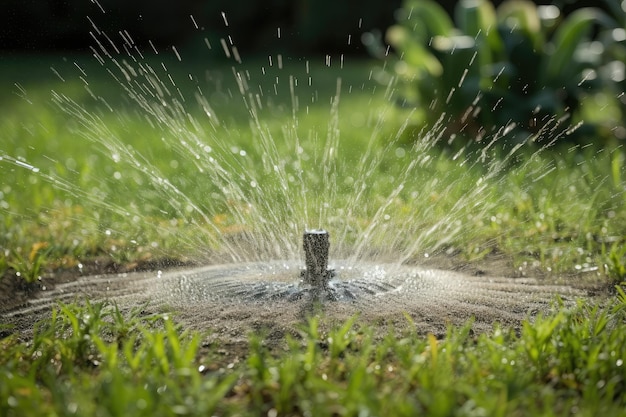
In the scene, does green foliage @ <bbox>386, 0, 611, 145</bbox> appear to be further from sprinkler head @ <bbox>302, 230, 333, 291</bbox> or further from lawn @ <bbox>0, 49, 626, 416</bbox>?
sprinkler head @ <bbox>302, 230, 333, 291</bbox>

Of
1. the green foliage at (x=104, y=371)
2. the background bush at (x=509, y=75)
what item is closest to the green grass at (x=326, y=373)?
the green foliage at (x=104, y=371)

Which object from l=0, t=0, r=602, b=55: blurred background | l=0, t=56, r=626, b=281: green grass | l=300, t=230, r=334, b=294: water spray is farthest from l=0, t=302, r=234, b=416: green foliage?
l=0, t=0, r=602, b=55: blurred background

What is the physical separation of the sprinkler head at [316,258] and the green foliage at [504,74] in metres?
3.32

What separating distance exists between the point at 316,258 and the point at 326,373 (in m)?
0.96

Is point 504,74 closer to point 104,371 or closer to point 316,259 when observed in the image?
point 316,259

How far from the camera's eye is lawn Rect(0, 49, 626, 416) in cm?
229

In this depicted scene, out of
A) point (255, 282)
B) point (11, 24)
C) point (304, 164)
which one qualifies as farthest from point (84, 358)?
point (11, 24)

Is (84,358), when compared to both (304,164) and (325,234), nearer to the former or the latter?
(325,234)

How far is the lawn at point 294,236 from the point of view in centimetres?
229

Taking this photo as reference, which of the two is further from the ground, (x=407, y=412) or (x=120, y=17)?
(x=120, y=17)

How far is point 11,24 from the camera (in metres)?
14.4

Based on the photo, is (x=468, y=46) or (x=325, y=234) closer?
(x=325, y=234)

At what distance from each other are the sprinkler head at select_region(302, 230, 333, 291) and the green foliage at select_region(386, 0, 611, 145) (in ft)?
10.9

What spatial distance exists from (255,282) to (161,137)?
390 cm
